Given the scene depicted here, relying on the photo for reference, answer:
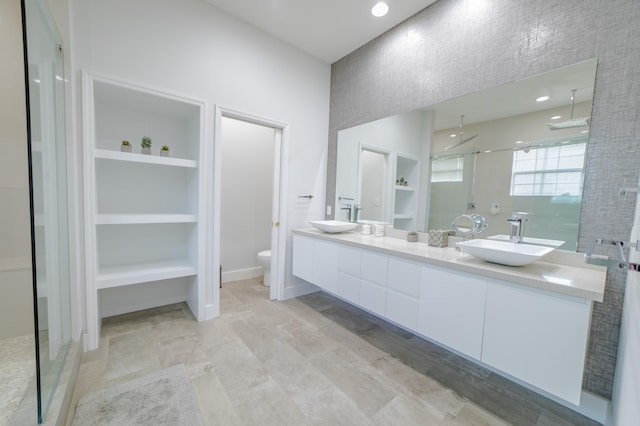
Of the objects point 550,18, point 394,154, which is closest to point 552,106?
point 550,18

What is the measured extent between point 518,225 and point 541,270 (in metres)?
0.44

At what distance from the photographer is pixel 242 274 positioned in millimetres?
3652

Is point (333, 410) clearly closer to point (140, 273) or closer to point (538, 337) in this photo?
point (538, 337)

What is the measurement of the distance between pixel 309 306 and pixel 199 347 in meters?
1.19

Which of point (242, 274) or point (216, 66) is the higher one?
point (216, 66)

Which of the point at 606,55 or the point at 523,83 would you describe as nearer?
the point at 606,55

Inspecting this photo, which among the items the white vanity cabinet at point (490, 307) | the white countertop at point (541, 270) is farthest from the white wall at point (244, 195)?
the white countertop at point (541, 270)

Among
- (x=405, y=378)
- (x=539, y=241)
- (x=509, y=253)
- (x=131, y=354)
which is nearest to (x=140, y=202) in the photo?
(x=131, y=354)

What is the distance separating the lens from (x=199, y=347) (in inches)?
79.1

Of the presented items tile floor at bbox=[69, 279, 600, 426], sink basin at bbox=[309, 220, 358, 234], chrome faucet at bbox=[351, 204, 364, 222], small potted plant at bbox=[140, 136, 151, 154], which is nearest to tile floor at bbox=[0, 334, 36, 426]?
tile floor at bbox=[69, 279, 600, 426]

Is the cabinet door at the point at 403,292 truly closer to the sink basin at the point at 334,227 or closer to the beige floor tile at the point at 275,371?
the beige floor tile at the point at 275,371

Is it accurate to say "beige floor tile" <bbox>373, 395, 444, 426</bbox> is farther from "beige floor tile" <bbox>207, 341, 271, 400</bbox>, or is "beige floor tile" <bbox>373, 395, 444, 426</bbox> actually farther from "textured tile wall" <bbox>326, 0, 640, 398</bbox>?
"textured tile wall" <bbox>326, 0, 640, 398</bbox>

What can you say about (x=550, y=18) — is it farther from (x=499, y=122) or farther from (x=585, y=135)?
(x=585, y=135)

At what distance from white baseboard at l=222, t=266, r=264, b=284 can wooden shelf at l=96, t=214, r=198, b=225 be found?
140 cm
